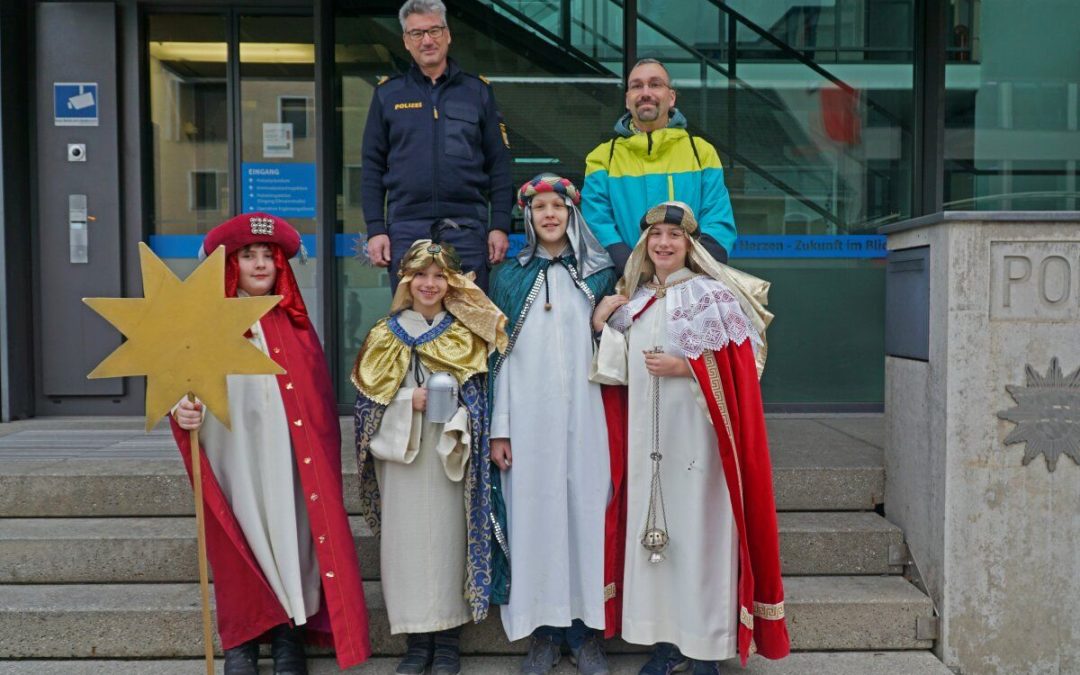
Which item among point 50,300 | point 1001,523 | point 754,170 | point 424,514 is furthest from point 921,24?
point 50,300

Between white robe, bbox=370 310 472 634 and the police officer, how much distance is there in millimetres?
679

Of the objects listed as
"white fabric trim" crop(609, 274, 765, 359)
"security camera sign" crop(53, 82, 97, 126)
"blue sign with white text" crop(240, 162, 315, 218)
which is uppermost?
"security camera sign" crop(53, 82, 97, 126)

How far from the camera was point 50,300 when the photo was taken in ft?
18.9

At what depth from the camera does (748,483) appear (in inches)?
121

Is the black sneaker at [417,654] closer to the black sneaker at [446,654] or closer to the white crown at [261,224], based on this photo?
the black sneaker at [446,654]

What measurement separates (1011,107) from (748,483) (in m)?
4.44

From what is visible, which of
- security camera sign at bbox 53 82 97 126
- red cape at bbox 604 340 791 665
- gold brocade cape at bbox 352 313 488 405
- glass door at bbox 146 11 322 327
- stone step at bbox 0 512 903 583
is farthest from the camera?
glass door at bbox 146 11 322 327

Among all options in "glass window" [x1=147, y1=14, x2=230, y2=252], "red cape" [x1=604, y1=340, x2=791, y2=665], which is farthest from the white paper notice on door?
"red cape" [x1=604, y1=340, x2=791, y2=665]

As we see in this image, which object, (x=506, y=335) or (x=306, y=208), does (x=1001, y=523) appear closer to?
(x=506, y=335)

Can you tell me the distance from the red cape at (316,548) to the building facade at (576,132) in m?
2.76

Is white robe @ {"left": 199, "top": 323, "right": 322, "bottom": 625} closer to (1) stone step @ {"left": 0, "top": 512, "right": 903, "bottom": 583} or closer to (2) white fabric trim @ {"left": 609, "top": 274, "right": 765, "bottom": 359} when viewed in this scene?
(1) stone step @ {"left": 0, "top": 512, "right": 903, "bottom": 583}

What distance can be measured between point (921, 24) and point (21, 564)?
6144 mm

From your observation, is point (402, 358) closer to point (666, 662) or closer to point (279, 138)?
point (666, 662)

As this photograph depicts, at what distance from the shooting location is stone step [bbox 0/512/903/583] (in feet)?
12.4
